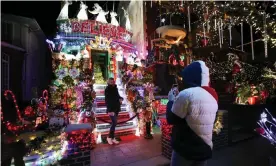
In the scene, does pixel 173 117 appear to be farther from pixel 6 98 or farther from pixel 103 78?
pixel 103 78

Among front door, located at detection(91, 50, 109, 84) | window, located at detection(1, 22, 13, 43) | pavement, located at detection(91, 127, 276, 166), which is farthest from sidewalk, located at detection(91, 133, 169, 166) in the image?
window, located at detection(1, 22, 13, 43)

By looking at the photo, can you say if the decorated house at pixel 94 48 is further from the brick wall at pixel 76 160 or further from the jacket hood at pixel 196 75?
the jacket hood at pixel 196 75

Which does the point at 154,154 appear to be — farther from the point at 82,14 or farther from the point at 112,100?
the point at 82,14

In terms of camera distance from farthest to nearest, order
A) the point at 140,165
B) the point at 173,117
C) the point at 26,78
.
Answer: the point at 26,78, the point at 140,165, the point at 173,117

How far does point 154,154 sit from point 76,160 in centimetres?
229

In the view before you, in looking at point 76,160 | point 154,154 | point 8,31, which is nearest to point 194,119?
point 76,160

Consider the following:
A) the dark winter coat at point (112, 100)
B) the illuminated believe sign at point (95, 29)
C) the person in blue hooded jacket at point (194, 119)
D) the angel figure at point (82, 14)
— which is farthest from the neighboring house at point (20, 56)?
the person in blue hooded jacket at point (194, 119)

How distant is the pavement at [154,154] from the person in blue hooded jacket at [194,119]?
237 cm

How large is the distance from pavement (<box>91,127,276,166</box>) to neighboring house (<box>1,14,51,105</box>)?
7.52 m

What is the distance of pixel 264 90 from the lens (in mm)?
8602

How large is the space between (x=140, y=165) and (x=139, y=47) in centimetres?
1193

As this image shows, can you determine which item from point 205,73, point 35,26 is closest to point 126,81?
point 35,26

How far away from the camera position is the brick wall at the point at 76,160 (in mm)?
3234

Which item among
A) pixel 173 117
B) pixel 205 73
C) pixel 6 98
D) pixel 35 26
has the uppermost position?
pixel 35 26
